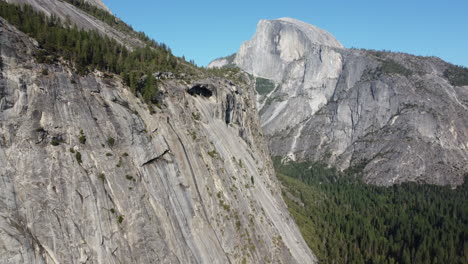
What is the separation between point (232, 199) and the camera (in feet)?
167

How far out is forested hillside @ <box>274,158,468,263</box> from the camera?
8662cm

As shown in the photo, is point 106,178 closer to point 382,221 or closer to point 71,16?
point 71,16

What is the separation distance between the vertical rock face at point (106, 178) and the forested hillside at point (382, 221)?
1433 inches

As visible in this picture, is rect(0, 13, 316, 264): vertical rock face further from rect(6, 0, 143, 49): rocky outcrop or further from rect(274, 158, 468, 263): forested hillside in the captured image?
rect(274, 158, 468, 263): forested hillside

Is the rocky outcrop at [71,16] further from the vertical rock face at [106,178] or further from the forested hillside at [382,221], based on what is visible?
the forested hillside at [382,221]

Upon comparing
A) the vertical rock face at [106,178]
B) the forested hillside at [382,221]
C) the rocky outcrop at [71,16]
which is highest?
the rocky outcrop at [71,16]

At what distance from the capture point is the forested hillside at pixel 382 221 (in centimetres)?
8662

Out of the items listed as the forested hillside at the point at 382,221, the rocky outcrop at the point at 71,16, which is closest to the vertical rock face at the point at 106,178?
the rocky outcrop at the point at 71,16

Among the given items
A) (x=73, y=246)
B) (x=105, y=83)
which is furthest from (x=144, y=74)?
(x=73, y=246)

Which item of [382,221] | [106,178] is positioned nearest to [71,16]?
[106,178]

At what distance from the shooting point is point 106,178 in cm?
3659

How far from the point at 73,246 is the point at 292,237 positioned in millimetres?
41532

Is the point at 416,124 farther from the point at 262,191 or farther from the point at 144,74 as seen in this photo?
the point at 144,74

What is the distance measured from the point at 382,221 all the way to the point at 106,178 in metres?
→ 101
